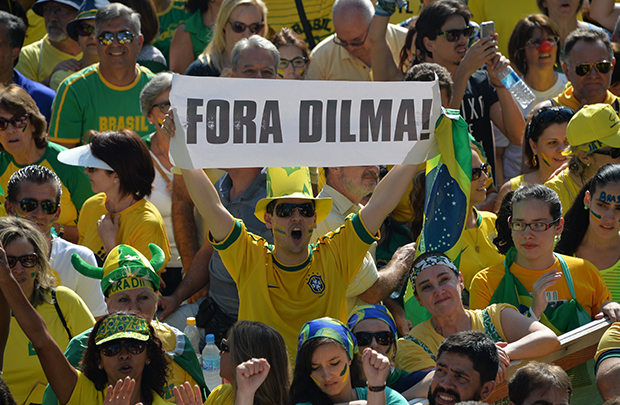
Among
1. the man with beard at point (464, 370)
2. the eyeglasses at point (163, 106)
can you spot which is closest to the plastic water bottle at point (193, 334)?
the eyeglasses at point (163, 106)

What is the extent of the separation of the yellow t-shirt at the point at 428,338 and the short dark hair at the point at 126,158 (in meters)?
2.23

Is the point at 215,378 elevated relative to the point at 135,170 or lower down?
lower down

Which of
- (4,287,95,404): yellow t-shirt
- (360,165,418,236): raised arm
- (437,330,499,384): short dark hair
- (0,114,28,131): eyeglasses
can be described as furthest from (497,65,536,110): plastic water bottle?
(4,287,95,404): yellow t-shirt

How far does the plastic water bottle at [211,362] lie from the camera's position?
17.5 ft

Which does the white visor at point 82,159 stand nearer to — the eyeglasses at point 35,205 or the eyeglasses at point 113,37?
the eyeglasses at point 35,205

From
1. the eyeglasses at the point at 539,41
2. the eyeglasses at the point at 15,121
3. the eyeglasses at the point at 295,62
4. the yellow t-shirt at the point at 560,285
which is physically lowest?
the yellow t-shirt at the point at 560,285

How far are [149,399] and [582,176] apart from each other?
3487 millimetres

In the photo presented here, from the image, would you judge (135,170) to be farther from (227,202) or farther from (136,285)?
(136,285)

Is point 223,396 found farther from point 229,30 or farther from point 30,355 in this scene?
point 229,30

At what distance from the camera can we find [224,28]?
7.20m

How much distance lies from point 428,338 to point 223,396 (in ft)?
4.09

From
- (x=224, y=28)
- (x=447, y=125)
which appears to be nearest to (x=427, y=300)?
(x=447, y=125)

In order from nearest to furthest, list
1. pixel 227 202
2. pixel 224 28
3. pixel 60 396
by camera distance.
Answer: pixel 60 396 < pixel 227 202 < pixel 224 28

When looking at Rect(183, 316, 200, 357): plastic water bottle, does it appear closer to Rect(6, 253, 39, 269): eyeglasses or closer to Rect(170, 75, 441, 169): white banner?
Rect(6, 253, 39, 269): eyeglasses
